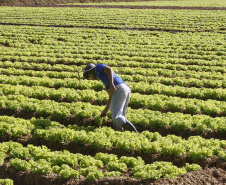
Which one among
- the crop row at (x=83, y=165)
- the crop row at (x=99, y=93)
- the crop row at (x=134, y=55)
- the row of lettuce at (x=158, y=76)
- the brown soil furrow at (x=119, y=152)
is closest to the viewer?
the crop row at (x=83, y=165)

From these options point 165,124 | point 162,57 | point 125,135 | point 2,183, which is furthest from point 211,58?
point 2,183

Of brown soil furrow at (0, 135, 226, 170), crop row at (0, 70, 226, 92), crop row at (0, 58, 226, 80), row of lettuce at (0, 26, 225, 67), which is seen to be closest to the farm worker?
brown soil furrow at (0, 135, 226, 170)

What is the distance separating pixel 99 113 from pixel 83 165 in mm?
3434

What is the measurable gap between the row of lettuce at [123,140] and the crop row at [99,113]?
944mm

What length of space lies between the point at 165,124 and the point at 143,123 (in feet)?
2.46

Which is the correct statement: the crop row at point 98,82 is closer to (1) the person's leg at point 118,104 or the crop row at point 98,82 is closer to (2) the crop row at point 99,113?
(2) the crop row at point 99,113

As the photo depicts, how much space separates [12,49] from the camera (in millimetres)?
22047

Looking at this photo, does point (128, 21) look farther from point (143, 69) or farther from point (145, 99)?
point (145, 99)

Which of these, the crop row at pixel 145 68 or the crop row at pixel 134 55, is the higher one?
the crop row at pixel 134 55

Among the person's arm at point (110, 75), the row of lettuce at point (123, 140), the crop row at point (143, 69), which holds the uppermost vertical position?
the person's arm at point (110, 75)

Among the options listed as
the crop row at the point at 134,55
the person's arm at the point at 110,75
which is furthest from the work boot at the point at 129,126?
the crop row at the point at 134,55

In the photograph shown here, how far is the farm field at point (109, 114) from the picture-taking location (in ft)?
24.6

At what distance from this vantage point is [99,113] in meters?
10.9

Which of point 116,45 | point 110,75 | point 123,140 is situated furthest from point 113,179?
point 116,45
